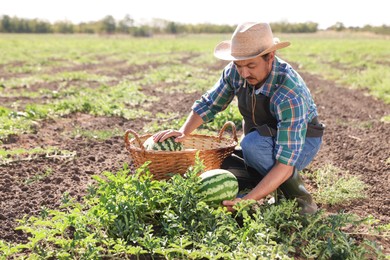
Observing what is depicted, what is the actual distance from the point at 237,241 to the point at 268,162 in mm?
1100

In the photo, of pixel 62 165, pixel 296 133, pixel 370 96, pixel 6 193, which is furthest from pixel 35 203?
pixel 370 96

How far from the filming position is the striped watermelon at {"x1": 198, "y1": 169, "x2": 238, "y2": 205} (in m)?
3.81

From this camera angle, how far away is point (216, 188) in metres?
3.83

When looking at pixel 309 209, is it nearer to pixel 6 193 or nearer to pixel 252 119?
pixel 252 119

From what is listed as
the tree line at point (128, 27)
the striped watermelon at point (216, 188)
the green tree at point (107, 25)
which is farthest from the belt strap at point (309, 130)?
the green tree at point (107, 25)

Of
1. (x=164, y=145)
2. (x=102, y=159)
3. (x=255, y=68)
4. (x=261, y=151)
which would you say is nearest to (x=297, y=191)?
(x=261, y=151)

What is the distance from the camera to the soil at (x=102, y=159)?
15.4ft

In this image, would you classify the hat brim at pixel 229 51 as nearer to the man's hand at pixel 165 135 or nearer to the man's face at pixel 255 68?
the man's face at pixel 255 68

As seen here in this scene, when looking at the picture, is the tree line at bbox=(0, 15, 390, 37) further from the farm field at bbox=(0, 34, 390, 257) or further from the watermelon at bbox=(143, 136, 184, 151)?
the watermelon at bbox=(143, 136, 184, 151)

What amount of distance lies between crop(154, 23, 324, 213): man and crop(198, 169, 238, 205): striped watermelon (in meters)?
0.10

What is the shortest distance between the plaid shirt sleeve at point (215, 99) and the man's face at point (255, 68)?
1.86 feet

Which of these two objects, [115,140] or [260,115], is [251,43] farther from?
[115,140]

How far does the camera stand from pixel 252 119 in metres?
4.55

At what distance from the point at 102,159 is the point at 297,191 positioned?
295cm
